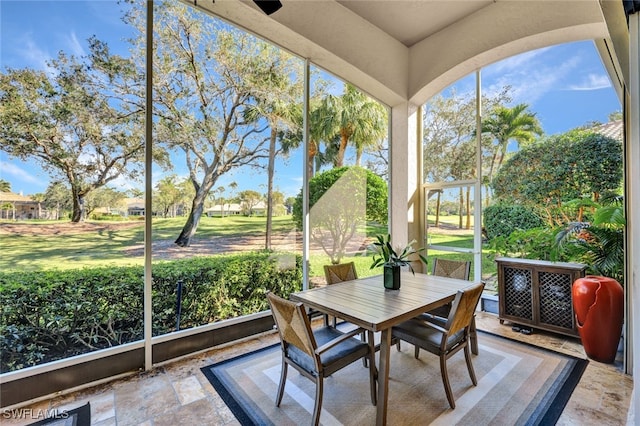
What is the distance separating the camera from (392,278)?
272 cm

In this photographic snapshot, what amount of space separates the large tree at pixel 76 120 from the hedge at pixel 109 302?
2.04ft

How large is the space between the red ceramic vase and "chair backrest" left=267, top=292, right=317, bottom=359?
2.82m

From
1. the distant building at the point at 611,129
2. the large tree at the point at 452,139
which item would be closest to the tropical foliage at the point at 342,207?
→ the large tree at the point at 452,139

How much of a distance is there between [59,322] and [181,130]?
2.02 m

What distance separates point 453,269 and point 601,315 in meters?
1.33

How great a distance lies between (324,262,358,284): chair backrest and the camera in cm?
306

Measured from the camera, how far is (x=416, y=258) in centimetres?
507

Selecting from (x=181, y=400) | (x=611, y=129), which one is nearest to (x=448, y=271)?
(x=611, y=129)

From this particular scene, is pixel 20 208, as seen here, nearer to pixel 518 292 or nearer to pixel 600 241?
pixel 518 292

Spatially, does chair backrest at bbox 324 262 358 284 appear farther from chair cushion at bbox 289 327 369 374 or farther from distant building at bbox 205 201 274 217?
distant building at bbox 205 201 274 217


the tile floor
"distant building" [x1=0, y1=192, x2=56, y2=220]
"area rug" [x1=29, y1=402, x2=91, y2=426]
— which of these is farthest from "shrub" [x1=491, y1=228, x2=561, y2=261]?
"distant building" [x1=0, y1=192, x2=56, y2=220]

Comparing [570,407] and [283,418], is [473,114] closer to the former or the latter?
[570,407]

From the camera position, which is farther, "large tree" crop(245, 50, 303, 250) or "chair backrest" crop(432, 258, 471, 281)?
"large tree" crop(245, 50, 303, 250)

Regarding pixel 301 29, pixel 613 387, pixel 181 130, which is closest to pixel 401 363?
pixel 613 387
